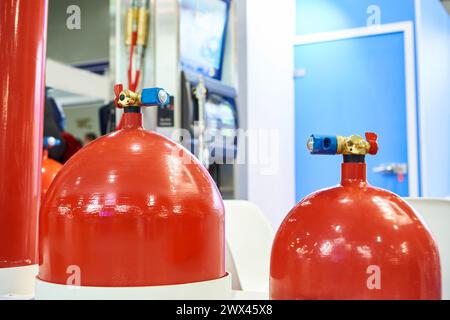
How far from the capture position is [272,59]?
3115 millimetres

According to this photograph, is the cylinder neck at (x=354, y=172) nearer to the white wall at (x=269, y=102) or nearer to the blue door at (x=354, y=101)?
the white wall at (x=269, y=102)

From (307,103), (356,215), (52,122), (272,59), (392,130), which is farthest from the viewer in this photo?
(307,103)

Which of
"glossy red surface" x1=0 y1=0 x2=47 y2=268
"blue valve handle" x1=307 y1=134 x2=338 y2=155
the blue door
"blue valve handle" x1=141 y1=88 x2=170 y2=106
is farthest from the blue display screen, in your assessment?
"blue valve handle" x1=307 y1=134 x2=338 y2=155

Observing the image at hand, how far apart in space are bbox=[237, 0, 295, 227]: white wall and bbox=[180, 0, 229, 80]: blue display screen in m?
0.12

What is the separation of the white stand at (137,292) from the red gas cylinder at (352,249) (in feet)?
0.22

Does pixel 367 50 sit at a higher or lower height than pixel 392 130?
higher

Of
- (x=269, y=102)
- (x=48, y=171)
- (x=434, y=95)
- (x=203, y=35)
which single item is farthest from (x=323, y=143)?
(x=434, y=95)

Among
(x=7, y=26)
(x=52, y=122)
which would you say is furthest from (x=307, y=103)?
(x=7, y=26)

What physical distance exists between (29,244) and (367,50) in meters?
3.12

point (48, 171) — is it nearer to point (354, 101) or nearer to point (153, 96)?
point (153, 96)

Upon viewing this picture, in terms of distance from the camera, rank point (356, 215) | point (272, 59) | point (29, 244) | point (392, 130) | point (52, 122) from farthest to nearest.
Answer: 1. point (392, 130)
2. point (272, 59)
3. point (52, 122)
4. point (29, 244)
5. point (356, 215)

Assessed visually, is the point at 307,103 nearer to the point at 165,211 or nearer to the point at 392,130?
the point at 392,130

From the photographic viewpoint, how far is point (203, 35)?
7.79 ft

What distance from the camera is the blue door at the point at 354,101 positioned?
342 cm
